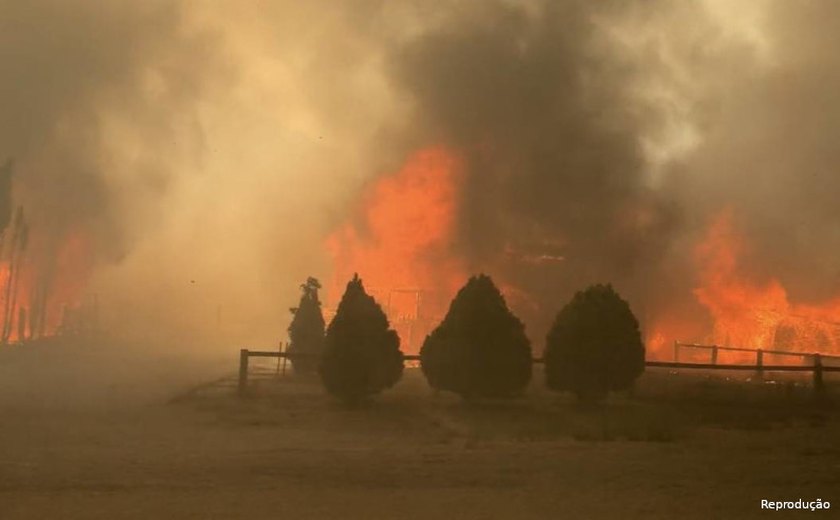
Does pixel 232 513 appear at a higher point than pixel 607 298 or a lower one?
lower

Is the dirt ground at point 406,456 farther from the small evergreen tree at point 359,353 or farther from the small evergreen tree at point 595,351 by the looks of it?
the small evergreen tree at point 595,351

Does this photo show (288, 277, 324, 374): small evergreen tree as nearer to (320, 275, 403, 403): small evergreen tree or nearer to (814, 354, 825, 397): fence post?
(320, 275, 403, 403): small evergreen tree

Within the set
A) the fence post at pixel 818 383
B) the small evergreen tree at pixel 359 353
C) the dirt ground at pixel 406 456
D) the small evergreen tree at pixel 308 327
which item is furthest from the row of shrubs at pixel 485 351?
the small evergreen tree at pixel 308 327

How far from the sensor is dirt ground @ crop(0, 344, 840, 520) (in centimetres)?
791

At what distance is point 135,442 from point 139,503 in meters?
4.01

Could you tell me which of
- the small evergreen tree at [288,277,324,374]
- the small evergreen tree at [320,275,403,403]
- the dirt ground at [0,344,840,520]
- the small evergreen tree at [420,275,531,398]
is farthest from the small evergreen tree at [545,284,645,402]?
the small evergreen tree at [288,277,324,374]

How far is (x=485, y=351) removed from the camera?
16.8 metres

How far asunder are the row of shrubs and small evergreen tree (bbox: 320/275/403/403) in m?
0.02

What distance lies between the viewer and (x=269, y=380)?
22.8 meters

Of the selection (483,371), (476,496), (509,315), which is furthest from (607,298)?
(476,496)

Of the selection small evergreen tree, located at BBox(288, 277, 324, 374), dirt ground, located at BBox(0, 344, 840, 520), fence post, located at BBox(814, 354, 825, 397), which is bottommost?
dirt ground, located at BBox(0, 344, 840, 520)

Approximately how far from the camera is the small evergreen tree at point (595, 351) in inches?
671

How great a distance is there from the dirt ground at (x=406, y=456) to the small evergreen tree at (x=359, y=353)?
0.50m

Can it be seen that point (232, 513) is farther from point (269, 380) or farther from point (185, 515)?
point (269, 380)
